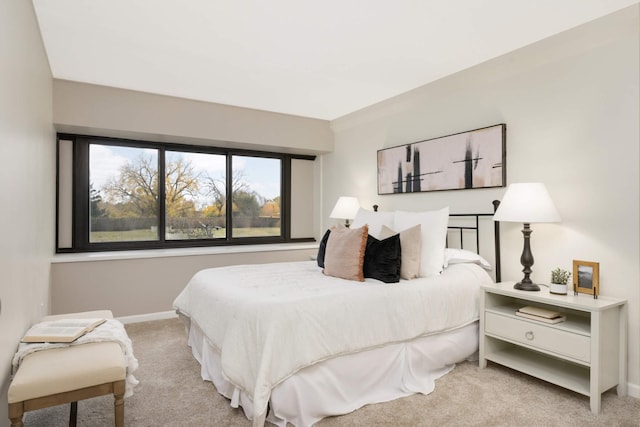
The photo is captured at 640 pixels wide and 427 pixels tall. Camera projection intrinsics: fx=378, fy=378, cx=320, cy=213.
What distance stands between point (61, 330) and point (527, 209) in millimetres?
2917

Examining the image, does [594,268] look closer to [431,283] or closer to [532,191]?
[532,191]

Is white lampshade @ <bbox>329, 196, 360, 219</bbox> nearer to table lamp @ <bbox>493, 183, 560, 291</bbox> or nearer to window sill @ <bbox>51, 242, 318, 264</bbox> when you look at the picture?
window sill @ <bbox>51, 242, 318, 264</bbox>

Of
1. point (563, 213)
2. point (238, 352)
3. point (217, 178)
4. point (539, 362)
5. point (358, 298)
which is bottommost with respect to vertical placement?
point (539, 362)

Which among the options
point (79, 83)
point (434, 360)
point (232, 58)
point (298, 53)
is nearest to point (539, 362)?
point (434, 360)

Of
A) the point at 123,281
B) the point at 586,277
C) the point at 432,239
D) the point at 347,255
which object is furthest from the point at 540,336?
the point at 123,281

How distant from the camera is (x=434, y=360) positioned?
8.57 feet

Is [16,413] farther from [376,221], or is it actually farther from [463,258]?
[463,258]

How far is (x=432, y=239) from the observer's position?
298cm

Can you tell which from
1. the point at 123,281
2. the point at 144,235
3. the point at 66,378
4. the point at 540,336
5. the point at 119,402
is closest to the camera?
the point at 66,378

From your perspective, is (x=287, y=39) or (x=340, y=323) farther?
(x=287, y=39)

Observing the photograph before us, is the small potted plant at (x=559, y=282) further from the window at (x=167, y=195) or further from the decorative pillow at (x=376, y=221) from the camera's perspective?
the window at (x=167, y=195)

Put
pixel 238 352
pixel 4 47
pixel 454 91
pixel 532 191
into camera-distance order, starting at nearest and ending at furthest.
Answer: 1. pixel 4 47
2. pixel 238 352
3. pixel 532 191
4. pixel 454 91

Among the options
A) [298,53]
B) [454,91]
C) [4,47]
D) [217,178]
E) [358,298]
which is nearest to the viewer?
[4,47]

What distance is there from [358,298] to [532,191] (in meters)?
1.42
